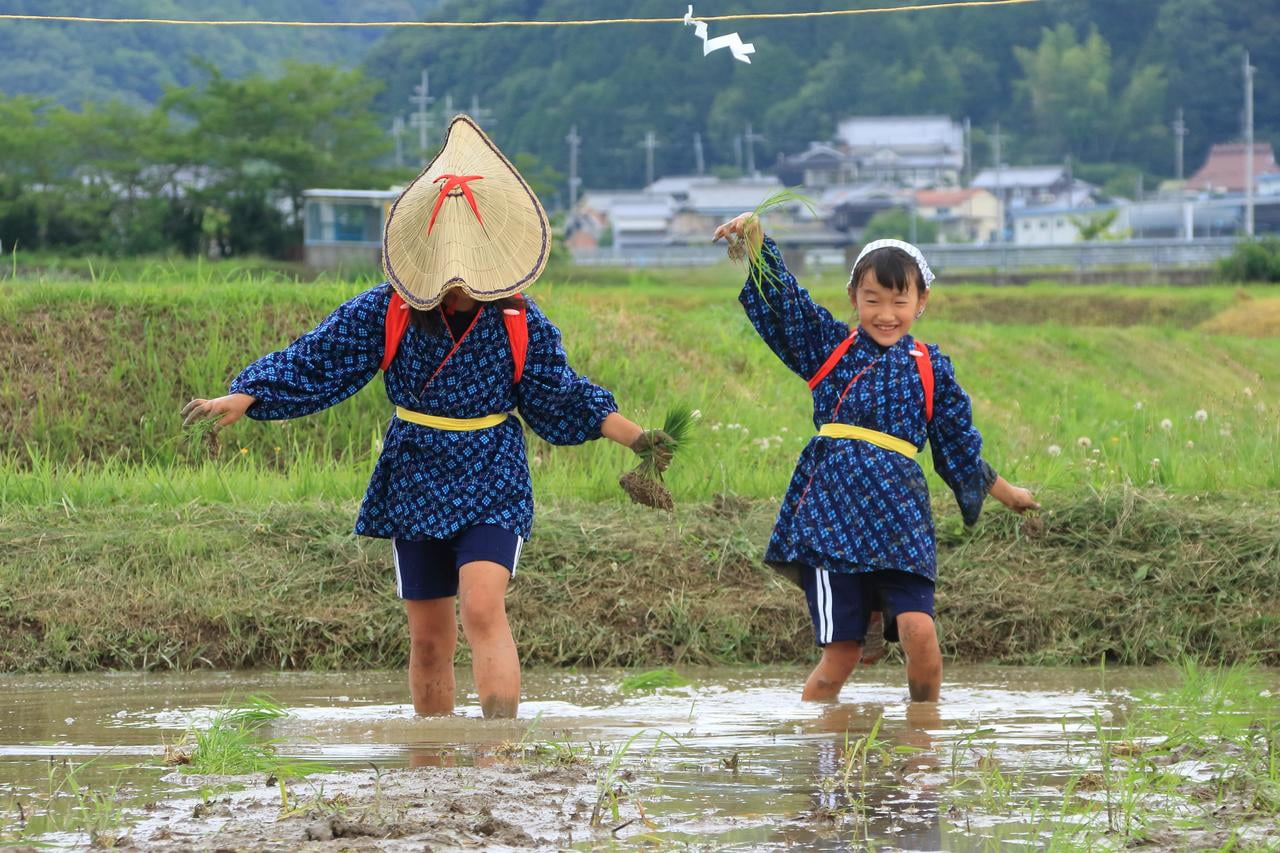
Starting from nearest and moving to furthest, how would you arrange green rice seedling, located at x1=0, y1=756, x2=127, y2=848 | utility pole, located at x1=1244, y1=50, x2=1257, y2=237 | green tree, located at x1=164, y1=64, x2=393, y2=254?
1. green rice seedling, located at x1=0, y1=756, x2=127, y2=848
2. green tree, located at x1=164, y1=64, x2=393, y2=254
3. utility pole, located at x1=1244, y1=50, x2=1257, y2=237

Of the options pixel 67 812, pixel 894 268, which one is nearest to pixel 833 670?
pixel 894 268

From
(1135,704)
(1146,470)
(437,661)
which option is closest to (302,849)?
(437,661)

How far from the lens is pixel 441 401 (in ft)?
14.4

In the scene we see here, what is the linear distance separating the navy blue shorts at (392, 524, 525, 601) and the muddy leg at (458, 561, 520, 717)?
0.14ft

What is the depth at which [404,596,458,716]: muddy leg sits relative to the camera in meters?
4.59

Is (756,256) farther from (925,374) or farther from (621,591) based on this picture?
(621,591)

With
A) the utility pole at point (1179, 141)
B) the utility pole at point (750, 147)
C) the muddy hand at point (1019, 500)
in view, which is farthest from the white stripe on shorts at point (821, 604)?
the utility pole at point (750, 147)

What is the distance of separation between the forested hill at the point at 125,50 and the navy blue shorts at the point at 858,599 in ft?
206

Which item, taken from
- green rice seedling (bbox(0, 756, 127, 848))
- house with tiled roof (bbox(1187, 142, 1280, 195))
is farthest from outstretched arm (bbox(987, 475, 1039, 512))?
house with tiled roof (bbox(1187, 142, 1280, 195))

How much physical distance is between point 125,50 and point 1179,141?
43.9m

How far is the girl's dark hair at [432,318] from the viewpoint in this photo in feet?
14.5

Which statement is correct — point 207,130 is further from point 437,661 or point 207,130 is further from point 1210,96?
point 1210,96

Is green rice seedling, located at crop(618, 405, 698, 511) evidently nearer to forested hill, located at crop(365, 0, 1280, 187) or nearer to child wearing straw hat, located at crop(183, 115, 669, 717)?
child wearing straw hat, located at crop(183, 115, 669, 717)

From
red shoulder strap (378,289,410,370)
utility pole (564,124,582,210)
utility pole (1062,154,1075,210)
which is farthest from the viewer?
utility pole (564,124,582,210)
